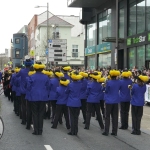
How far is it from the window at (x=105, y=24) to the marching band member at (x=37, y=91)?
2595cm

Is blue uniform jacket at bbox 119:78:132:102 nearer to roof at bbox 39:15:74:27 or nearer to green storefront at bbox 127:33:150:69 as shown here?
green storefront at bbox 127:33:150:69

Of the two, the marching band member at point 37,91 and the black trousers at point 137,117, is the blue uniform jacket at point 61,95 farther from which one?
the black trousers at point 137,117

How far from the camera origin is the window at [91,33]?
1601 inches

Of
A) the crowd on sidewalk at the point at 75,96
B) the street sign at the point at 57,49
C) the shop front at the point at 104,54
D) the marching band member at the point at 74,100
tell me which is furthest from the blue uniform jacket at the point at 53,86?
the shop front at the point at 104,54

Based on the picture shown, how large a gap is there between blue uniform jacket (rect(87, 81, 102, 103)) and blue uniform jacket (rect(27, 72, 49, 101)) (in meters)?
1.67

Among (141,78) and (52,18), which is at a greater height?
(52,18)

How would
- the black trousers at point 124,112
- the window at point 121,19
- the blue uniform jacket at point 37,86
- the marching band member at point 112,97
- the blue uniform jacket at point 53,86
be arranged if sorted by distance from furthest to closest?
1. the window at point 121,19
2. the blue uniform jacket at point 53,86
3. the black trousers at point 124,112
4. the marching band member at point 112,97
5. the blue uniform jacket at point 37,86

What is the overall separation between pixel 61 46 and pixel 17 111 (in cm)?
1458

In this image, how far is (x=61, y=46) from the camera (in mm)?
27953

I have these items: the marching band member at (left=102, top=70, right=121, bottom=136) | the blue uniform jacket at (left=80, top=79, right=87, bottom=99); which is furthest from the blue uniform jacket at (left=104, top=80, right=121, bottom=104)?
the blue uniform jacket at (left=80, top=79, right=87, bottom=99)

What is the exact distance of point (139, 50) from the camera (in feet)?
92.4

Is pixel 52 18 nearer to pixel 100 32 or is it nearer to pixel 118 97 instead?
pixel 100 32

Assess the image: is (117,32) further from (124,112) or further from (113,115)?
(113,115)

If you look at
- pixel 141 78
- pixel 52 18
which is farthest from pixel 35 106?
pixel 52 18
